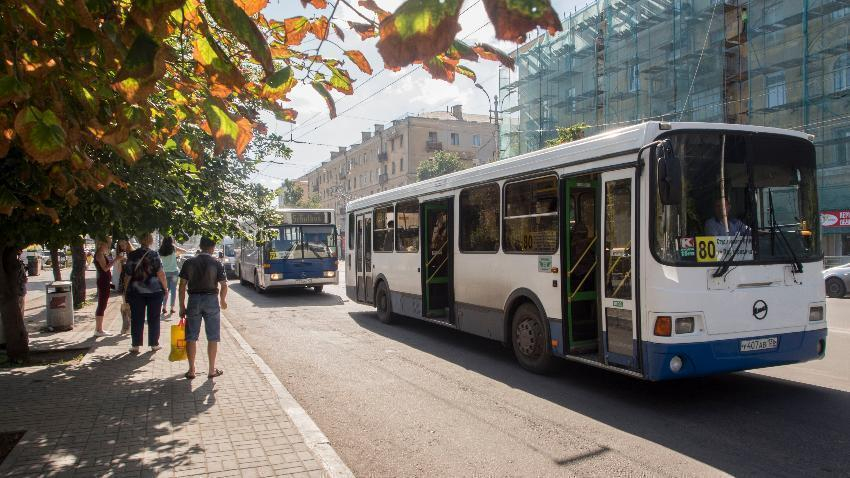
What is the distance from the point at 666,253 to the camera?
5.88m

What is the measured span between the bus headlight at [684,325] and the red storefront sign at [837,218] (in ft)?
77.8

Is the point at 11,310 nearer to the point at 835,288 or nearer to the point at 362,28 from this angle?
the point at 362,28

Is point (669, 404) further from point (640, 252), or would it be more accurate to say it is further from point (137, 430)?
point (137, 430)

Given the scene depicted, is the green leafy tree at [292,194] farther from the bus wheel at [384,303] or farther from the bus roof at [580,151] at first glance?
the bus roof at [580,151]

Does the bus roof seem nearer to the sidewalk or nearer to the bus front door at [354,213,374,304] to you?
the bus front door at [354,213,374,304]

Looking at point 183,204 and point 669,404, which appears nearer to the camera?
point 669,404

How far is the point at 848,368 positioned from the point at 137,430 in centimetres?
808

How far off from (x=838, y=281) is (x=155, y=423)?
19.1 m

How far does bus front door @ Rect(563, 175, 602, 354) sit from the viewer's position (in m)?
7.09

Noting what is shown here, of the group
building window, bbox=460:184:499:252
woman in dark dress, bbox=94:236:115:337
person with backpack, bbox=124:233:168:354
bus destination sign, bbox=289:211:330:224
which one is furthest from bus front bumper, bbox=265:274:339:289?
building window, bbox=460:184:499:252

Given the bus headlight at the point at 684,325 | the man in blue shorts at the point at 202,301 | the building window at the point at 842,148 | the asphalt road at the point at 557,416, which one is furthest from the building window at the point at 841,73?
the man in blue shorts at the point at 202,301

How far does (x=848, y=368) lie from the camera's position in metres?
7.54

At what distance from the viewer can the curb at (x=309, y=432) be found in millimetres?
4359

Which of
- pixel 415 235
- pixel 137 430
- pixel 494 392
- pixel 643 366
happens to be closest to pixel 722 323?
pixel 643 366
